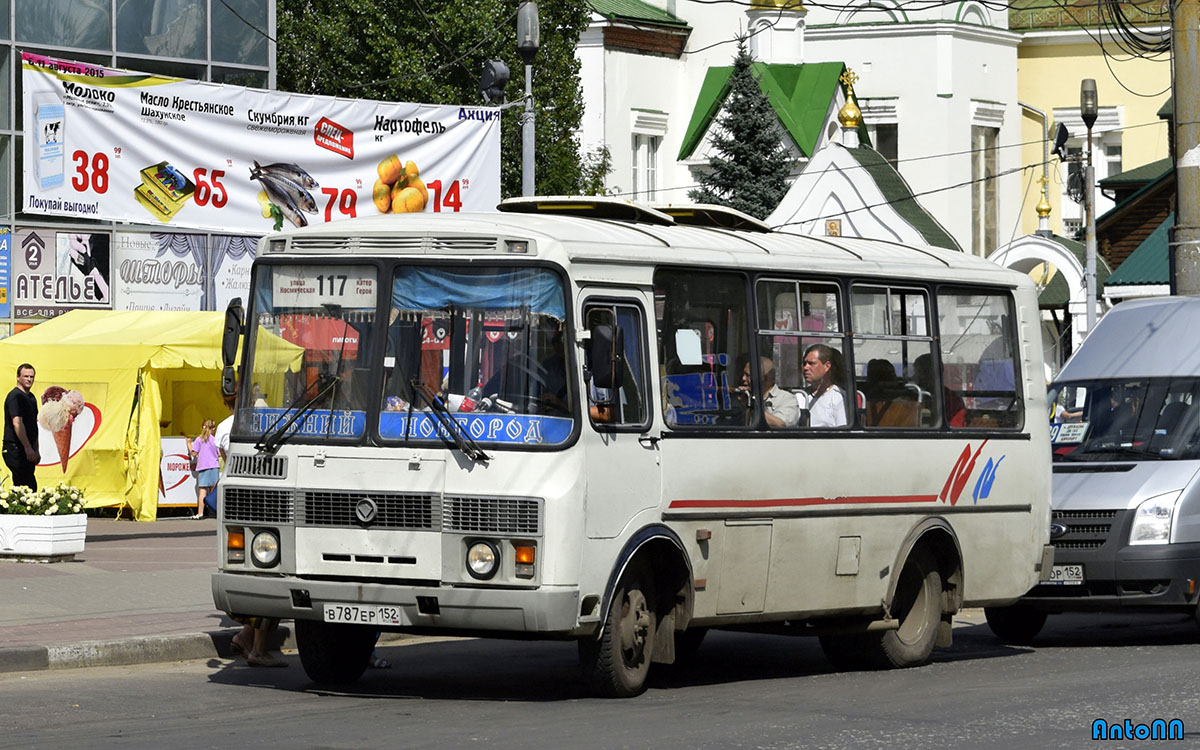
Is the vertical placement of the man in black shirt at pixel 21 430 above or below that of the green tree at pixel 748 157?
below

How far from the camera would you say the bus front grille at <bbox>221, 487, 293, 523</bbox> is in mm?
11508

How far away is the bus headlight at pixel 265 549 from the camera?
11.5 meters

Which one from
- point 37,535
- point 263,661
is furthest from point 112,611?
point 37,535

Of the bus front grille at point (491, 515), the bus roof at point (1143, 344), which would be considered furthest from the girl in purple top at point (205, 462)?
the bus front grille at point (491, 515)

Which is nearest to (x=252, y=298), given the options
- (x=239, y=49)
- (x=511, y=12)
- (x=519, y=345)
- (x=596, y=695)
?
(x=519, y=345)

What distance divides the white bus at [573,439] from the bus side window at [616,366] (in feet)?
0.06

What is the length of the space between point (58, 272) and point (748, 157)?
3090 cm

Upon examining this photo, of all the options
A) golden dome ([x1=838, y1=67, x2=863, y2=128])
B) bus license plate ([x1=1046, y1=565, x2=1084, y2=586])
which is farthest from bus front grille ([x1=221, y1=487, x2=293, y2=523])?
golden dome ([x1=838, y1=67, x2=863, y2=128])

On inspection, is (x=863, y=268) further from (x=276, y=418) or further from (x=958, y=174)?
(x=958, y=174)

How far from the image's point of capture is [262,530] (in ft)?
38.0

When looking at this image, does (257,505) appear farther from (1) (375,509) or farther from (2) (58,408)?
(2) (58,408)

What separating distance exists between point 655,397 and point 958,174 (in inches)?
2178

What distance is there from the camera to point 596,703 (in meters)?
11.5

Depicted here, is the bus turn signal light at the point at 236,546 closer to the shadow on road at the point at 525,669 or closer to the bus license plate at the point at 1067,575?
the shadow on road at the point at 525,669
